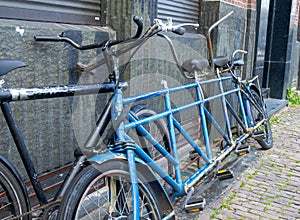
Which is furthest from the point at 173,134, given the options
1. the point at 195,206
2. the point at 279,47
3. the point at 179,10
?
the point at 279,47

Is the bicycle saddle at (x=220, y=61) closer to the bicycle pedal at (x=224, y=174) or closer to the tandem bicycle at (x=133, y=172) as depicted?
the tandem bicycle at (x=133, y=172)

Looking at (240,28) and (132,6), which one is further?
(240,28)

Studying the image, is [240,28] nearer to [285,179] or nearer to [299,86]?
[285,179]

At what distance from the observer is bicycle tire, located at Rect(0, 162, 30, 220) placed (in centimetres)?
186

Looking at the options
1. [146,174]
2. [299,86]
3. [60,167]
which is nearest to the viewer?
[146,174]

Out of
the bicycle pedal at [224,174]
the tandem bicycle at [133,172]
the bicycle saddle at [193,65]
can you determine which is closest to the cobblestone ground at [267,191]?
the bicycle pedal at [224,174]

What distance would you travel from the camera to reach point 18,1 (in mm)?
2682

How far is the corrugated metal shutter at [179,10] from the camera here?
177 inches

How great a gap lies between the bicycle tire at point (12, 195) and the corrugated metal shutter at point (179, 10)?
2.98 m

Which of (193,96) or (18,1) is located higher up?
(18,1)

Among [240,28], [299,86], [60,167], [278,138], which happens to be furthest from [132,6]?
[299,86]

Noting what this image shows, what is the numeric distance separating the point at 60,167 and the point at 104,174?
111 cm

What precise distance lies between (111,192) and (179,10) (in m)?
3.17

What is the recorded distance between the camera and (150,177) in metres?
2.46
